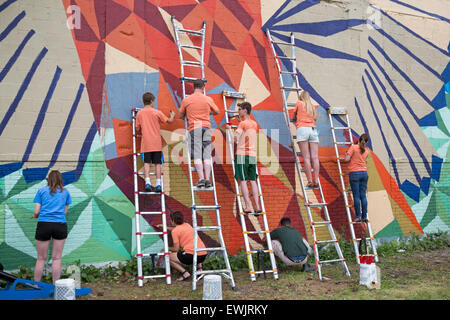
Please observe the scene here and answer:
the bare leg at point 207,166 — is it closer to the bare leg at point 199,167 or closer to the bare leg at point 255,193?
the bare leg at point 199,167

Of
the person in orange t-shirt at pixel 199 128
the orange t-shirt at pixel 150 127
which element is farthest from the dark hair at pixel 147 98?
the person in orange t-shirt at pixel 199 128

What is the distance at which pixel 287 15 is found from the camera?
7.98m

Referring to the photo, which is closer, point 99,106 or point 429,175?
point 99,106

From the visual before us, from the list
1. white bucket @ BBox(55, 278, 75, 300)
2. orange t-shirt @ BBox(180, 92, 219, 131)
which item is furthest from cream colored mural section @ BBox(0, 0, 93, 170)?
white bucket @ BBox(55, 278, 75, 300)

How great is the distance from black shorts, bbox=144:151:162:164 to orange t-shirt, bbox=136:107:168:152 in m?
0.07

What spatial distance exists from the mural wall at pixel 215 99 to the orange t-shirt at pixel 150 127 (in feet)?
1.52

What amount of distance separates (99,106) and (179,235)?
2.45m

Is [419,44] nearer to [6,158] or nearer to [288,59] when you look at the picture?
[288,59]

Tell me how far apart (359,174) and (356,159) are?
296mm
